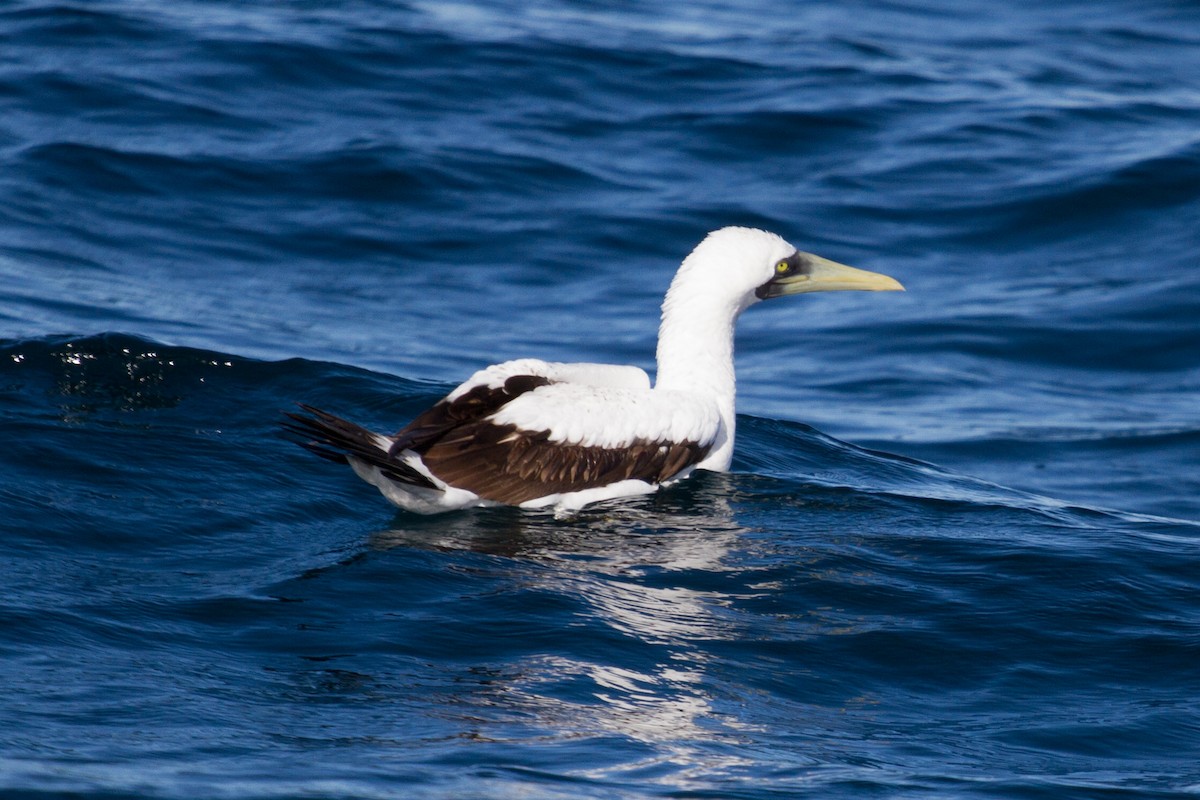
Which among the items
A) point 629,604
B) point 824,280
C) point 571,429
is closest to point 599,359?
point 824,280

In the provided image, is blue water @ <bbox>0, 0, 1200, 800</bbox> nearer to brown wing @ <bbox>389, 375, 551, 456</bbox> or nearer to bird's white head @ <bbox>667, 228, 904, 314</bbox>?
brown wing @ <bbox>389, 375, 551, 456</bbox>

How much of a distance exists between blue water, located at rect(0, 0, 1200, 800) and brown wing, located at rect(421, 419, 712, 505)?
6.7 inches

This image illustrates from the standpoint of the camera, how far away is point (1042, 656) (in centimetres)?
655

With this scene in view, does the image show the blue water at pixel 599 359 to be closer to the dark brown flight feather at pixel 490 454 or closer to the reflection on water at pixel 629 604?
the reflection on water at pixel 629 604

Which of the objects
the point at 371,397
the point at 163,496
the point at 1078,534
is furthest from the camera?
the point at 371,397

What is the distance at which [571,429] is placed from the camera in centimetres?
762

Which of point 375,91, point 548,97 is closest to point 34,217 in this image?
point 375,91

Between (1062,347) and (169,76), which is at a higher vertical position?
(169,76)

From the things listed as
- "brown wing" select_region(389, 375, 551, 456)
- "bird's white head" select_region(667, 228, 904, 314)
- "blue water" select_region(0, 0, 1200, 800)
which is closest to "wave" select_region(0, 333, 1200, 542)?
"blue water" select_region(0, 0, 1200, 800)

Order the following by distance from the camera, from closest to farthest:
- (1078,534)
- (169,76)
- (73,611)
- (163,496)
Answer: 1. (73,611)
2. (163,496)
3. (1078,534)
4. (169,76)

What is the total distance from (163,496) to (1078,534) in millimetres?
4628

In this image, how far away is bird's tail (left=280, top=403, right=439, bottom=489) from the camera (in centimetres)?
694

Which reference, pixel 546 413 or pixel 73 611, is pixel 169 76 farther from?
pixel 73 611

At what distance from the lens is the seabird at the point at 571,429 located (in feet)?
24.1
